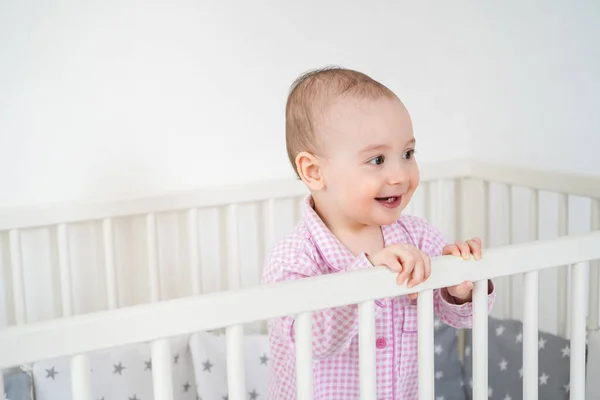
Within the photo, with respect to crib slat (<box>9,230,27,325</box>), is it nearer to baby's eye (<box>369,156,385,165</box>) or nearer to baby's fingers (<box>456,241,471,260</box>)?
baby's eye (<box>369,156,385,165</box>)

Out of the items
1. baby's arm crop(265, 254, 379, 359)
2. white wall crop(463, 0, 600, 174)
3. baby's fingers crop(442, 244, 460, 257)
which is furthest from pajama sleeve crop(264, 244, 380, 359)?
white wall crop(463, 0, 600, 174)

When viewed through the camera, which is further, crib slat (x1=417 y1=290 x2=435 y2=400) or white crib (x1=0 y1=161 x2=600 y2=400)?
crib slat (x1=417 y1=290 x2=435 y2=400)

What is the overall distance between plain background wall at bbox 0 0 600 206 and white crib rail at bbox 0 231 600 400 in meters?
0.74

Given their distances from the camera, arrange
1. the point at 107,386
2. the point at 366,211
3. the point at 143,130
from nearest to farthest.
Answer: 1. the point at 366,211
2. the point at 107,386
3. the point at 143,130

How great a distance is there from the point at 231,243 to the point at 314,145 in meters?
0.50

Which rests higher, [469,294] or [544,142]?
[544,142]

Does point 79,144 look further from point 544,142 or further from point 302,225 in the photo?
point 544,142

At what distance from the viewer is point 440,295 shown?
1032mm

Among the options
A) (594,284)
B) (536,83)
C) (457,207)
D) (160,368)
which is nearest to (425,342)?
(160,368)

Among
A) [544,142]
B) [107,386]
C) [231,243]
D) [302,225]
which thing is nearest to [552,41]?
[544,142]

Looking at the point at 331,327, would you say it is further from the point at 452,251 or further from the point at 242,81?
the point at 242,81

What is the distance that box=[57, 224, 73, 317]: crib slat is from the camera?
1316 mm

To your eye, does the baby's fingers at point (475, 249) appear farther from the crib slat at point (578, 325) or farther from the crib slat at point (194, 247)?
the crib slat at point (194, 247)

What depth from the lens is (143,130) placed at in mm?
1438
